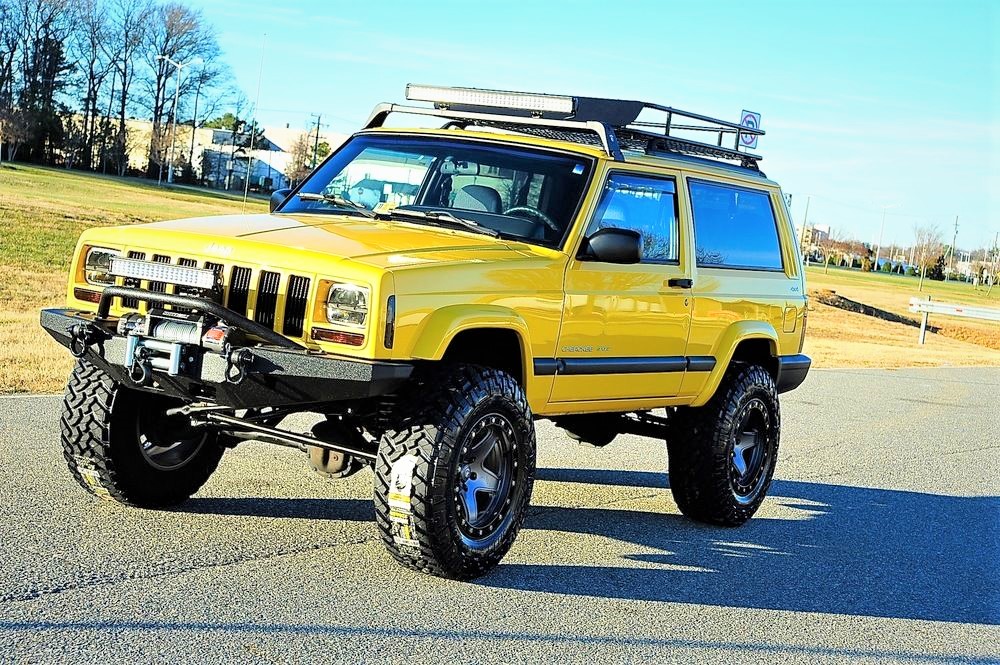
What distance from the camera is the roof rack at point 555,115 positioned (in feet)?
24.4

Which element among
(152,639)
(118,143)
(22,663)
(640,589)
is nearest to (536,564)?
(640,589)

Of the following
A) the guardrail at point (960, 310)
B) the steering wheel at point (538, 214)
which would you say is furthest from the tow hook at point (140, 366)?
the guardrail at point (960, 310)

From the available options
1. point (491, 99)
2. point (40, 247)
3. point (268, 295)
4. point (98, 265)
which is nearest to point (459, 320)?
point (268, 295)

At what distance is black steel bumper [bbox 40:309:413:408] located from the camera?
549 cm

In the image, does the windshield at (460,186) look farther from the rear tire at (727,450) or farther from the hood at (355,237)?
the rear tire at (727,450)

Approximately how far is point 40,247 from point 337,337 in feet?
74.9

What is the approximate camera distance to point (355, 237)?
20.5 ft

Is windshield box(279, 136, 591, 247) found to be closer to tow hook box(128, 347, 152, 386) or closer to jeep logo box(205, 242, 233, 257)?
jeep logo box(205, 242, 233, 257)

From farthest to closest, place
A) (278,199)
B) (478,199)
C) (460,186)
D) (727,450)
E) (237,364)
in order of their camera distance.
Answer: (727,450), (278,199), (460,186), (478,199), (237,364)

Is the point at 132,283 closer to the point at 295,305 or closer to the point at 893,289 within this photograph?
the point at 295,305

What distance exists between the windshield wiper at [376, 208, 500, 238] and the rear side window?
62.9 inches

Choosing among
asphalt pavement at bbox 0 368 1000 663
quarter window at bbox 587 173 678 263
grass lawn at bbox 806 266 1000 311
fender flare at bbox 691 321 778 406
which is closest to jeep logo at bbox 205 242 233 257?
asphalt pavement at bbox 0 368 1000 663

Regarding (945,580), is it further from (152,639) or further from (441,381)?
(152,639)

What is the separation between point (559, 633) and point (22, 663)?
81.5 inches
